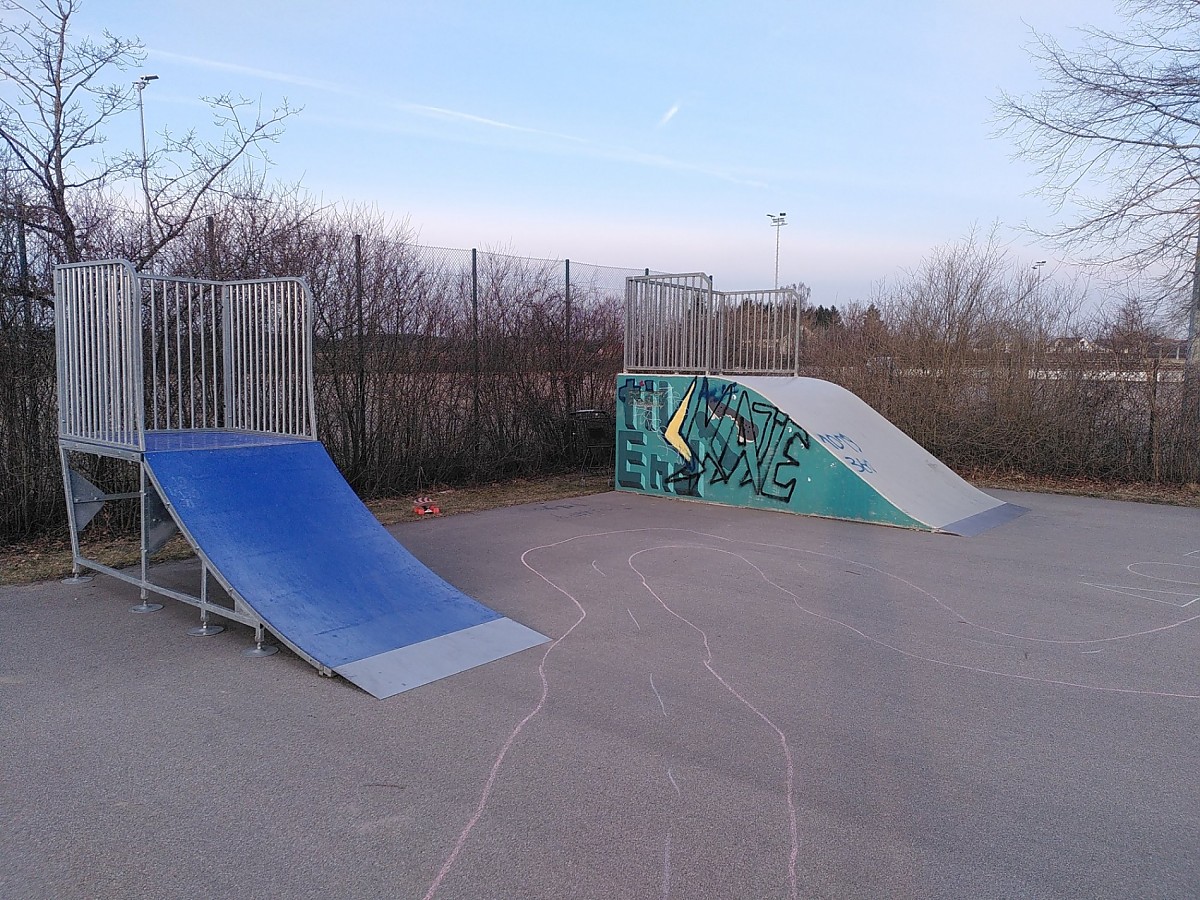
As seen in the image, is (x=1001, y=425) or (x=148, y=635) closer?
(x=148, y=635)

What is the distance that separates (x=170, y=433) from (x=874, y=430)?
28.5 feet

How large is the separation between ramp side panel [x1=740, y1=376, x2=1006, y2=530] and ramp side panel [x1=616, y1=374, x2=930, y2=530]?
15 centimetres

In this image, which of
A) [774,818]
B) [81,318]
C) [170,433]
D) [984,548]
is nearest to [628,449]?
[984,548]

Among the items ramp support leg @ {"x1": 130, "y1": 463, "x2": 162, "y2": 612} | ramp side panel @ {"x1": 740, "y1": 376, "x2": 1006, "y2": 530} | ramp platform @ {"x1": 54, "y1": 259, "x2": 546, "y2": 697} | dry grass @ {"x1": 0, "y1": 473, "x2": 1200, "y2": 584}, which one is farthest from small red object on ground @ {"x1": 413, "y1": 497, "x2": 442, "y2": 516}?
ramp side panel @ {"x1": 740, "y1": 376, "x2": 1006, "y2": 530}

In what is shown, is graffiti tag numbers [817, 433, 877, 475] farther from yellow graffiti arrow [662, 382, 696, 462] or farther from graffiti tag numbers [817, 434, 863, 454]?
yellow graffiti arrow [662, 382, 696, 462]

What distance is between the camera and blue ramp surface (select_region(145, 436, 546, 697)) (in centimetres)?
485

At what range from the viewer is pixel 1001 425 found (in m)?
14.0

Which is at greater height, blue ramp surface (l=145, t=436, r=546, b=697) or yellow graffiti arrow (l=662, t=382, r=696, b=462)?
yellow graffiti arrow (l=662, t=382, r=696, b=462)

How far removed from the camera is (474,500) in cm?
1114

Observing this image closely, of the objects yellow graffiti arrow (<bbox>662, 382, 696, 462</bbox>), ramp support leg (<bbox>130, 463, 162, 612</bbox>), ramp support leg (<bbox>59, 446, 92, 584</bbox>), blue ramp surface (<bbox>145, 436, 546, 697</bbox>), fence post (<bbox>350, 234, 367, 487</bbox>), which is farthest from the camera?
yellow graffiti arrow (<bbox>662, 382, 696, 462</bbox>)

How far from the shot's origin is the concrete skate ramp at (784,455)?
392 inches

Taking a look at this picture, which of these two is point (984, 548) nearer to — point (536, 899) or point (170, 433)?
point (536, 899)

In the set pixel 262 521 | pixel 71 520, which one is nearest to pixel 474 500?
pixel 71 520

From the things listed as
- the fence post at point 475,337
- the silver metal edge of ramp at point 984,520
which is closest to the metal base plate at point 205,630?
the fence post at point 475,337
